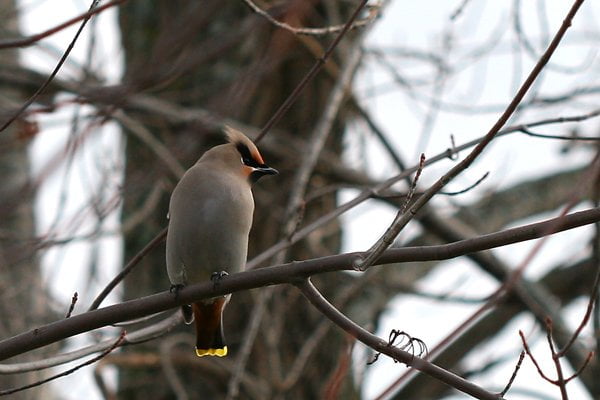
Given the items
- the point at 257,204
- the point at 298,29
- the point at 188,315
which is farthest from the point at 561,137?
the point at 257,204

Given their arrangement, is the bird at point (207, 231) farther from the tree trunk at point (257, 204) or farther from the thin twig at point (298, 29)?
the tree trunk at point (257, 204)

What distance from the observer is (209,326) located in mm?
4465

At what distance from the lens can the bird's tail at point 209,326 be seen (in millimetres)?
4422

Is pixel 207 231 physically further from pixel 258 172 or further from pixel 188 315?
pixel 258 172

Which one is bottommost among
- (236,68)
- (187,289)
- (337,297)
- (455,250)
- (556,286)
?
(455,250)

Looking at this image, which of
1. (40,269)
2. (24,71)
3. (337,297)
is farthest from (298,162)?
(40,269)

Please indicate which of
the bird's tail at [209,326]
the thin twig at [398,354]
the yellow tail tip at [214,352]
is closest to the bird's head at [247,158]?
the bird's tail at [209,326]

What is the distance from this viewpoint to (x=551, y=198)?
8.41 m

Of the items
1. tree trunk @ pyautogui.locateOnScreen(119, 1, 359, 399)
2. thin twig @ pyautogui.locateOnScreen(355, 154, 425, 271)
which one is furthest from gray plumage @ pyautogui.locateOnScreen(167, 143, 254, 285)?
tree trunk @ pyautogui.locateOnScreen(119, 1, 359, 399)

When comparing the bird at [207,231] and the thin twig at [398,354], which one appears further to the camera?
the bird at [207,231]

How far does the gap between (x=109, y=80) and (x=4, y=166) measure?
2062 mm

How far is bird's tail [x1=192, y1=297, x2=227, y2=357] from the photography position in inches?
174

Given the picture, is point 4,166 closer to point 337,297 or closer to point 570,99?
point 337,297

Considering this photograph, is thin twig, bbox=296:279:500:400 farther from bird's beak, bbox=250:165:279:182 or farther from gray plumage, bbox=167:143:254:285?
bird's beak, bbox=250:165:279:182
